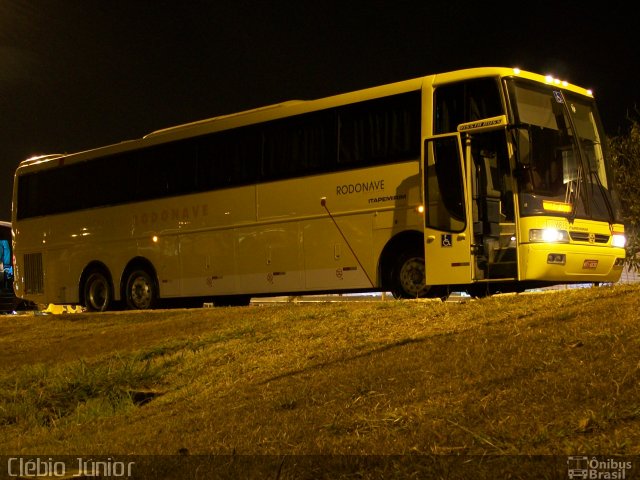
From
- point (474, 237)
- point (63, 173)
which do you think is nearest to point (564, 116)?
point (474, 237)

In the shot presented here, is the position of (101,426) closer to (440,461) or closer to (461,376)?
(461,376)

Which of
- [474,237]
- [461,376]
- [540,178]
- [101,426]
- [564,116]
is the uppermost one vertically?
[564,116]

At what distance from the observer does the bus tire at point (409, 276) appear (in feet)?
44.4

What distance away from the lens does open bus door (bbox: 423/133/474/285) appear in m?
12.6

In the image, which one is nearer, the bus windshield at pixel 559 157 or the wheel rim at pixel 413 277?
the bus windshield at pixel 559 157

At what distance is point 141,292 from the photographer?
18797 mm

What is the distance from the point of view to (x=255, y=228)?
52.8 feet

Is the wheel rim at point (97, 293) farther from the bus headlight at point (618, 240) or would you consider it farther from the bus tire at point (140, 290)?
the bus headlight at point (618, 240)

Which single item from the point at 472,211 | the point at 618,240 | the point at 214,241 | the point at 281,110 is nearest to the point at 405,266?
the point at 472,211

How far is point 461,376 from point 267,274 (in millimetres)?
9715

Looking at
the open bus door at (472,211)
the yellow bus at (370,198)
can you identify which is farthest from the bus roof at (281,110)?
the open bus door at (472,211)

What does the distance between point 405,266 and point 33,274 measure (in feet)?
37.9

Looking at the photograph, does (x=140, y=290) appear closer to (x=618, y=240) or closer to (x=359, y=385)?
(x=618, y=240)

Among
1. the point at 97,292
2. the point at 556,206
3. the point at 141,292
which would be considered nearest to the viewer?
the point at 556,206
